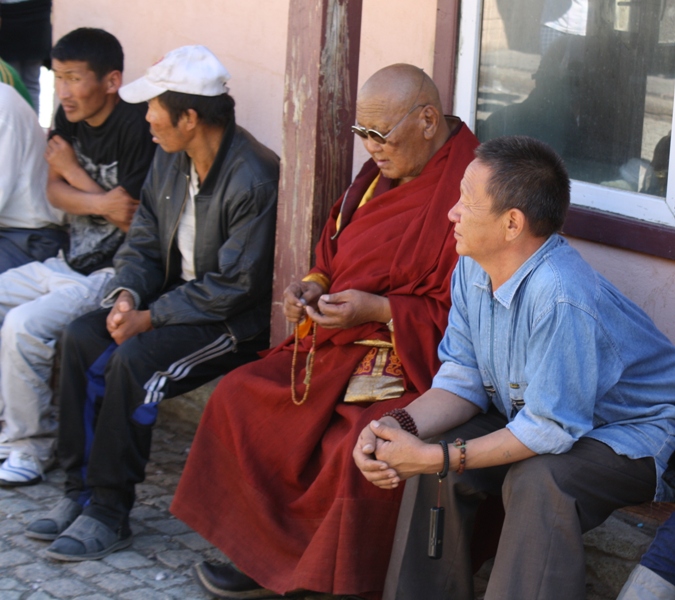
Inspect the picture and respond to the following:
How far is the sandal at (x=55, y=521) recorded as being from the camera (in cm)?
390

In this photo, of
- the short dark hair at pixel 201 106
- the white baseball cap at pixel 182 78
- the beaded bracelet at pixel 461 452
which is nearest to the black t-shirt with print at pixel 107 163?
the white baseball cap at pixel 182 78

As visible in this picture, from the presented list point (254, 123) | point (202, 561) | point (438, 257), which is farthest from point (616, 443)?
point (254, 123)

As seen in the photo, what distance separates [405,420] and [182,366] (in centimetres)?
136

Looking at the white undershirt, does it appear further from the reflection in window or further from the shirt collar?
the shirt collar

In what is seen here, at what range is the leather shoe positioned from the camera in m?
3.51

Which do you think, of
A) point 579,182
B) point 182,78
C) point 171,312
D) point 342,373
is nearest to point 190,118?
point 182,78

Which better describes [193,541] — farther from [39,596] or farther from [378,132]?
[378,132]

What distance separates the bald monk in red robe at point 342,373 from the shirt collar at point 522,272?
22.4 inches

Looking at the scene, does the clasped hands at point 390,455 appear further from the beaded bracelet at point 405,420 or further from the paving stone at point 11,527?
the paving stone at point 11,527

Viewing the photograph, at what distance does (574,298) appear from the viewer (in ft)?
8.73

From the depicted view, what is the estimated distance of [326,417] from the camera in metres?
3.40

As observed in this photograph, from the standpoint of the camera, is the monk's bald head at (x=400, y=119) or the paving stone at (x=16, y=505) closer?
the monk's bald head at (x=400, y=119)

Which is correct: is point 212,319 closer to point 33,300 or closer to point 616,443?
point 33,300

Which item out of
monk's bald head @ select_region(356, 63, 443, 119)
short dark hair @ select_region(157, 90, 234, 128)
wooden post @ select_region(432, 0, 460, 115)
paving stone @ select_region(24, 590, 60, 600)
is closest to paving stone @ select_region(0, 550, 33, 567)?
paving stone @ select_region(24, 590, 60, 600)
